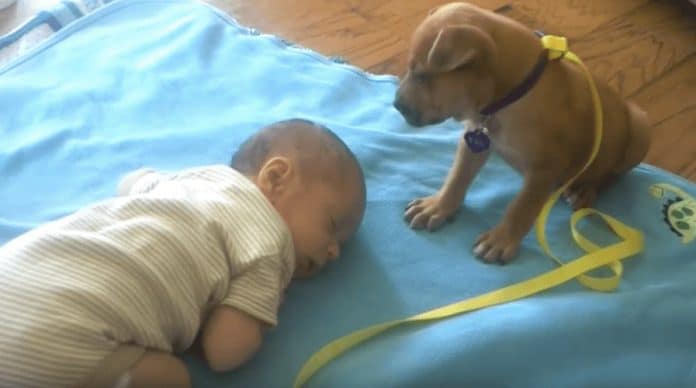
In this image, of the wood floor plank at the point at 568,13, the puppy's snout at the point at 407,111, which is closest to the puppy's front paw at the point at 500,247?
the puppy's snout at the point at 407,111

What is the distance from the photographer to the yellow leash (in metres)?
1.24

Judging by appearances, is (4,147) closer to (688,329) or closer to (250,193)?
(250,193)

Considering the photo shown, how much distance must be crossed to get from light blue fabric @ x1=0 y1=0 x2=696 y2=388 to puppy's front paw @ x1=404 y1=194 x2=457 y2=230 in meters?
0.02

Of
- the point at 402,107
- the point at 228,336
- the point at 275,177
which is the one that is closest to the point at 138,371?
the point at 228,336

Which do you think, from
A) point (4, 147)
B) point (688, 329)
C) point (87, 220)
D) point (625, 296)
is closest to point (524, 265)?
point (625, 296)

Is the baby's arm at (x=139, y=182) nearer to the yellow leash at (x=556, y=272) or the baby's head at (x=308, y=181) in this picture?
the baby's head at (x=308, y=181)

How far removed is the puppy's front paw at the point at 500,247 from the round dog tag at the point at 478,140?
5.8 inches

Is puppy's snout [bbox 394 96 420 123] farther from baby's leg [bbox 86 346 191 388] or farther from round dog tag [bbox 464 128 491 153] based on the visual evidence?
baby's leg [bbox 86 346 191 388]

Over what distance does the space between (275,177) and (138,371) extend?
353mm

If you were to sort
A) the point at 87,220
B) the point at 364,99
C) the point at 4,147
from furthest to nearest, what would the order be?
the point at 364,99 < the point at 4,147 < the point at 87,220

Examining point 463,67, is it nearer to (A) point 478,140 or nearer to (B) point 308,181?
(A) point 478,140

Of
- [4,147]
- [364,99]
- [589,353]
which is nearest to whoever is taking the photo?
[589,353]

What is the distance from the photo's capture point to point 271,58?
6.09ft

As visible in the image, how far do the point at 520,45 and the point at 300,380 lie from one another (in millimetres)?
614
